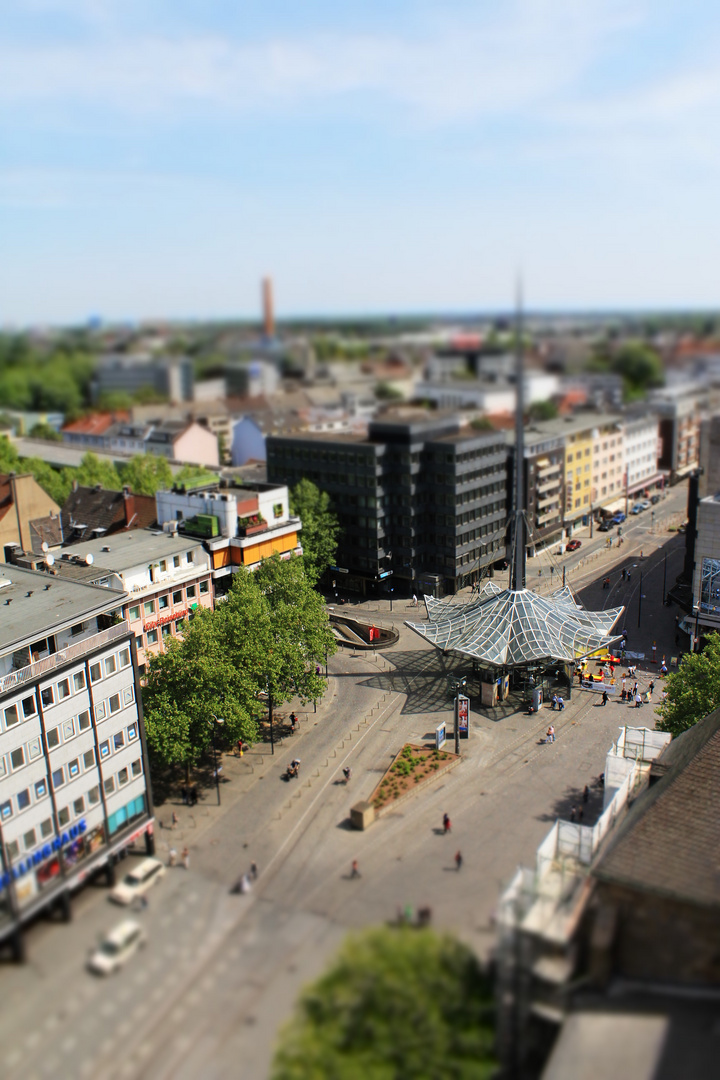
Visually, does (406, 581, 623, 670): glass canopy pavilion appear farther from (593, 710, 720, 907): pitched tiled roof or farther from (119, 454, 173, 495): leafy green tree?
(119, 454, 173, 495): leafy green tree

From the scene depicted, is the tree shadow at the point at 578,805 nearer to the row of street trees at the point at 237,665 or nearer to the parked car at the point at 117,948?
the row of street trees at the point at 237,665

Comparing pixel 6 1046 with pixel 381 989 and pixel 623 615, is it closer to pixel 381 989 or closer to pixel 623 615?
pixel 381 989

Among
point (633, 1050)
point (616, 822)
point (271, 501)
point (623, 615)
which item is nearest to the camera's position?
point (633, 1050)

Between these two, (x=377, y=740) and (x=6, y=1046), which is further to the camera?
(x=377, y=740)

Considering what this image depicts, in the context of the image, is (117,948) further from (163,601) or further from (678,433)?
(678,433)

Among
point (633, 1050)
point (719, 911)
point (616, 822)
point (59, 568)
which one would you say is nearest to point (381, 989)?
point (633, 1050)

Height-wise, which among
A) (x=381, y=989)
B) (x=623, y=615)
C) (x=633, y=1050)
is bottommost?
(x=623, y=615)

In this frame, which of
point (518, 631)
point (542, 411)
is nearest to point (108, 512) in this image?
point (518, 631)

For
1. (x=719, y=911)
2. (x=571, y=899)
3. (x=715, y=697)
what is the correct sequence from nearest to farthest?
1. (x=719, y=911)
2. (x=571, y=899)
3. (x=715, y=697)
